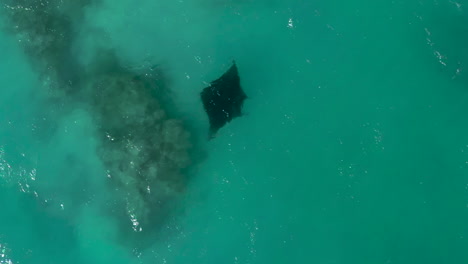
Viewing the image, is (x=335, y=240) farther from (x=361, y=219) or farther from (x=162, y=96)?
(x=162, y=96)

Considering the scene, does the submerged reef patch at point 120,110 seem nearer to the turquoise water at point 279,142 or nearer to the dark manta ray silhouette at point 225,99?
the turquoise water at point 279,142

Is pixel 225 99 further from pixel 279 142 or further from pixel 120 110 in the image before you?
pixel 120 110

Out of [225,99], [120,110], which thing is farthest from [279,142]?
[120,110]

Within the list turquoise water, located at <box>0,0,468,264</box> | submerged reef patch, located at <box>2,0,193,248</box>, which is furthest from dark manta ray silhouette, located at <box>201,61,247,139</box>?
submerged reef patch, located at <box>2,0,193,248</box>

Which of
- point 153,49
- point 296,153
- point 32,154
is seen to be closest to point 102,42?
point 153,49

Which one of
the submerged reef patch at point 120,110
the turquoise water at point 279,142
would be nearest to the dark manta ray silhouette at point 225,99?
the turquoise water at point 279,142
